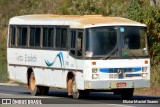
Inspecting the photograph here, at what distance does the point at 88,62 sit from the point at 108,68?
26.3 inches

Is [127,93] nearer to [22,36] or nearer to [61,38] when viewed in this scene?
[61,38]

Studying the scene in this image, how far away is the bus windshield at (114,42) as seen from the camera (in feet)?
84.0

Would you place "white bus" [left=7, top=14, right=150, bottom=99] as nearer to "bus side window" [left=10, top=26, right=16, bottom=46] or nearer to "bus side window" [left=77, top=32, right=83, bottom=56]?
"bus side window" [left=77, top=32, right=83, bottom=56]

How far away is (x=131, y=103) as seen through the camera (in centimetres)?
2366

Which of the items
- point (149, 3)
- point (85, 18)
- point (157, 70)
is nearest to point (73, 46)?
point (85, 18)

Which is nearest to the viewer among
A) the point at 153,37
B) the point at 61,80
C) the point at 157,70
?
the point at 61,80

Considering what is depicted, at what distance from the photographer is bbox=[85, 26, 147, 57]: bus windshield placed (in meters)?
25.6

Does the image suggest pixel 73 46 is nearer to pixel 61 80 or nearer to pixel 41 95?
pixel 61 80

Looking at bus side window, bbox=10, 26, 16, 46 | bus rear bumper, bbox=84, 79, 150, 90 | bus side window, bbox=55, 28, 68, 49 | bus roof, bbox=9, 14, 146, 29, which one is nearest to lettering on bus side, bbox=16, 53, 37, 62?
bus side window, bbox=10, 26, 16, 46

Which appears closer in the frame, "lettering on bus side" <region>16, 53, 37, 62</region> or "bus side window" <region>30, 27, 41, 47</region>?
"bus side window" <region>30, 27, 41, 47</region>

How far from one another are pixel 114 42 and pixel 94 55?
0.83 metres

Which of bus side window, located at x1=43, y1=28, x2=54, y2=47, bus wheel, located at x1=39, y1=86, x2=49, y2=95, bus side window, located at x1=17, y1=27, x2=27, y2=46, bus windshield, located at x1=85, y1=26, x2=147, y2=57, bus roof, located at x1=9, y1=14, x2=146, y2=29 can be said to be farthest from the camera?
bus side window, located at x1=17, y1=27, x2=27, y2=46

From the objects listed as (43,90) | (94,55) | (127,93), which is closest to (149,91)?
(43,90)

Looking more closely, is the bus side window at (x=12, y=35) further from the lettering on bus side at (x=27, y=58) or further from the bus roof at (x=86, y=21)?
the bus roof at (x=86, y=21)
